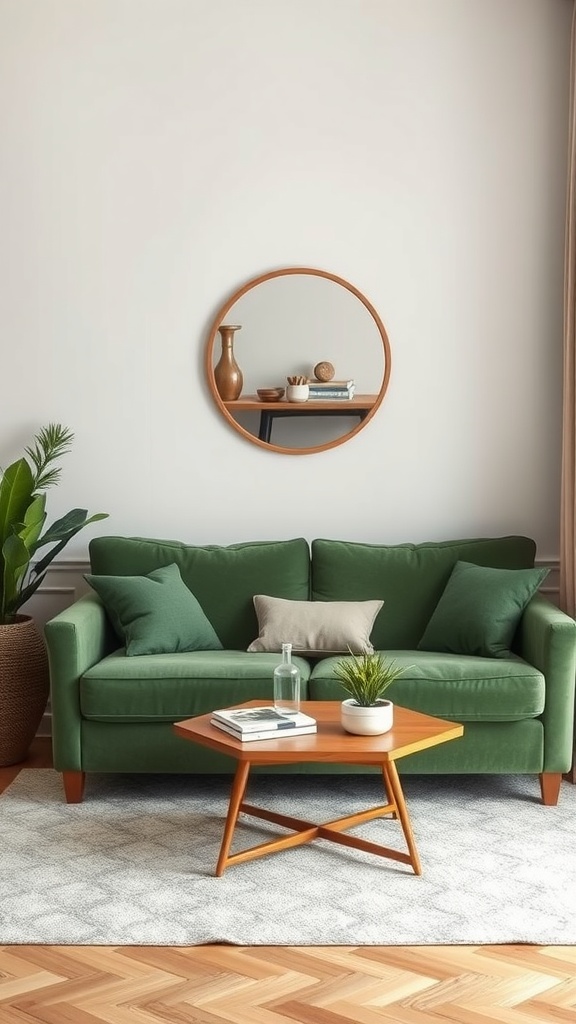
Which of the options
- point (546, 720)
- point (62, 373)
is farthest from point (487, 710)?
point (62, 373)

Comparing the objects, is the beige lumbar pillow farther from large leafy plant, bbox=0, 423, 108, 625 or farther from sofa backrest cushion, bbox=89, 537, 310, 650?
large leafy plant, bbox=0, 423, 108, 625

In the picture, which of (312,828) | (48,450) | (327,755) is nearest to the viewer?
(327,755)

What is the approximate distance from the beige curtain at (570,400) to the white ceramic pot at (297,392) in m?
1.06

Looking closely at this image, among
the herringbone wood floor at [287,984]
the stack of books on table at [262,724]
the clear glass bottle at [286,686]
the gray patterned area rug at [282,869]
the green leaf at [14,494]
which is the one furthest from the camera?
the green leaf at [14,494]

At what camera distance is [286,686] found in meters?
3.54

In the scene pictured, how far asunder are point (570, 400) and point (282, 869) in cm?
224

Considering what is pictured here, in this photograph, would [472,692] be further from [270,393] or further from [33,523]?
[33,523]

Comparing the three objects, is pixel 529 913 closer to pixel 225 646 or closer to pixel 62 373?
pixel 225 646

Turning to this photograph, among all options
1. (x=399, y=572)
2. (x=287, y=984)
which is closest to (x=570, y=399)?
(x=399, y=572)

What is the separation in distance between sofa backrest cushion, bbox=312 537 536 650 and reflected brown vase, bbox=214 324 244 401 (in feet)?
2.43

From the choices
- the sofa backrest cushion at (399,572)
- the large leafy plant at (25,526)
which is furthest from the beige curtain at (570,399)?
the large leafy plant at (25,526)

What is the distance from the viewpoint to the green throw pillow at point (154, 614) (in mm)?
4238

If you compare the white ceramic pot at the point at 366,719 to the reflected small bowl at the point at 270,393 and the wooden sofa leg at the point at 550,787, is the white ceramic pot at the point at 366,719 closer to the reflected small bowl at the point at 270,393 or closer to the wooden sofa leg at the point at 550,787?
the wooden sofa leg at the point at 550,787

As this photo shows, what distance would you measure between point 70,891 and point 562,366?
116 inches
